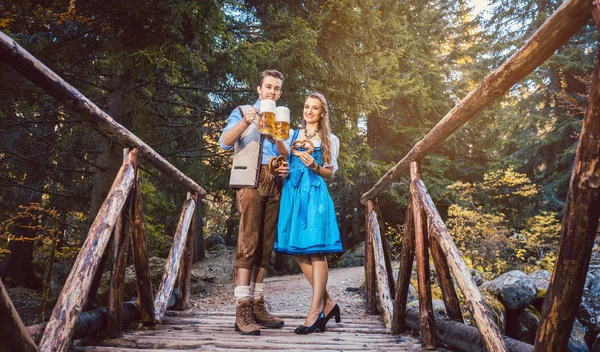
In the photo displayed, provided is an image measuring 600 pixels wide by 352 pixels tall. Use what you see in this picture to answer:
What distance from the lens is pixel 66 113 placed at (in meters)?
7.25

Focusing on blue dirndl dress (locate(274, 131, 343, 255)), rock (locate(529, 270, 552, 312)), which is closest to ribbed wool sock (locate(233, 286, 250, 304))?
blue dirndl dress (locate(274, 131, 343, 255))

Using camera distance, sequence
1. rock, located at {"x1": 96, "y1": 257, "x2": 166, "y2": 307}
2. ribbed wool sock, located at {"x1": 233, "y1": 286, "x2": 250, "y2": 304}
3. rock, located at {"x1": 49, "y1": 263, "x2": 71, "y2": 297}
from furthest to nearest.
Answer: rock, located at {"x1": 49, "y1": 263, "x2": 71, "y2": 297} < rock, located at {"x1": 96, "y1": 257, "x2": 166, "y2": 307} < ribbed wool sock, located at {"x1": 233, "y1": 286, "x2": 250, "y2": 304}

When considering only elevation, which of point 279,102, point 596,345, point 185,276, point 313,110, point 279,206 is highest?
point 279,102

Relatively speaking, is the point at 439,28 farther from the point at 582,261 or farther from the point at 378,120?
the point at 582,261

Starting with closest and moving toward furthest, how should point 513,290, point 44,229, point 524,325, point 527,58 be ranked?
1. point 527,58
2. point 524,325
3. point 513,290
4. point 44,229

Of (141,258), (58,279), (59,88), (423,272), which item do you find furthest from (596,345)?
(58,279)

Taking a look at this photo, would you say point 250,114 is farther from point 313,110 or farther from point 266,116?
point 313,110

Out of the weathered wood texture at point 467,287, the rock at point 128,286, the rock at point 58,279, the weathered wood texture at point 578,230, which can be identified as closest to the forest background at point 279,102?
the rock at point 58,279

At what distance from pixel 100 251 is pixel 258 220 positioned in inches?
49.0

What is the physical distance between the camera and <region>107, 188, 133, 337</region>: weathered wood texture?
2670mm

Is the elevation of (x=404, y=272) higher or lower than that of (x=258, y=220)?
lower

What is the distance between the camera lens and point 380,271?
4.17 m

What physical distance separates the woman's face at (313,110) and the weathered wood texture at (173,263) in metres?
1.92

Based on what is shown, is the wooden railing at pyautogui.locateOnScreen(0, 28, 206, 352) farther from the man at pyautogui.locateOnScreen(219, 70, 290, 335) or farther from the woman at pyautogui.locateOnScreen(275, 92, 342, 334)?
the woman at pyautogui.locateOnScreen(275, 92, 342, 334)
